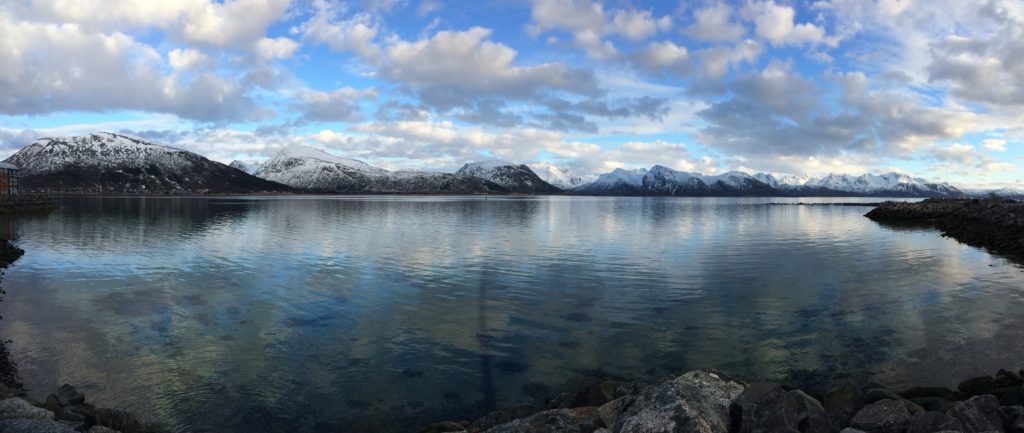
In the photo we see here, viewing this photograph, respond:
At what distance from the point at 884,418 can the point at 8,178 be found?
16568 cm

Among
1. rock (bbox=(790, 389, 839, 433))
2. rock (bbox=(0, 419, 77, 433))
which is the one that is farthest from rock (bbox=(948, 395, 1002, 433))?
rock (bbox=(0, 419, 77, 433))

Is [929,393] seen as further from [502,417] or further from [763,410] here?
[502,417]

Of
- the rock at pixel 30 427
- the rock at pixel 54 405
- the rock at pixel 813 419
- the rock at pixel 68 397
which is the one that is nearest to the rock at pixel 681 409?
the rock at pixel 813 419

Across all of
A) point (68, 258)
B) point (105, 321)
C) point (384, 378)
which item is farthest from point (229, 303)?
point (68, 258)

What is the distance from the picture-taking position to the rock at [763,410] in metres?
9.99

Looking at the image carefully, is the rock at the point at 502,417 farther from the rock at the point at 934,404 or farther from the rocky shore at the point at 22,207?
the rocky shore at the point at 22,207

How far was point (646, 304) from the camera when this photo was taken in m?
26.0

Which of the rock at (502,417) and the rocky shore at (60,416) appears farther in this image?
the rock at (502,417)

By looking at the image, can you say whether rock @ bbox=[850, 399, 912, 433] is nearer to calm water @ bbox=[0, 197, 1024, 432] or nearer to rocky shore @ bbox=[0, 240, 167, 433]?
calm water @ bbox=[0, 197, 1024, 432]

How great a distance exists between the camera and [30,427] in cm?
951

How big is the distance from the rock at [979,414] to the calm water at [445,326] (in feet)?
19.7

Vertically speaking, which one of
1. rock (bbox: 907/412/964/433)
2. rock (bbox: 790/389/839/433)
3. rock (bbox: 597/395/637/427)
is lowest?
rock (bbox: 597/395/637/427)

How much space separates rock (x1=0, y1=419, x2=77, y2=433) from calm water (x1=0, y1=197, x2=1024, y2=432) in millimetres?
4014

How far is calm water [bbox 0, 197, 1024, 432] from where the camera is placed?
15711 millimetres
